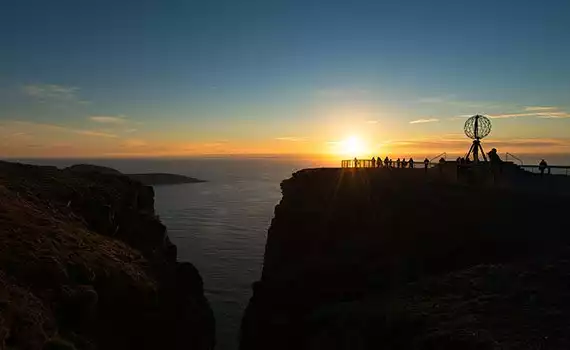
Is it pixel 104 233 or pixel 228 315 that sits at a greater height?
pixel 104 233

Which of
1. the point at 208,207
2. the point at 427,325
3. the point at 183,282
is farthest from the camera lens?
the point at 208,207

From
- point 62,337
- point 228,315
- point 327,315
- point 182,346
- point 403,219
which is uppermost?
point 403,219

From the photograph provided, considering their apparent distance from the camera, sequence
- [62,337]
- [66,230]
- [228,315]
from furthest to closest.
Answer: [228,315]
[66,230]
[62,337]

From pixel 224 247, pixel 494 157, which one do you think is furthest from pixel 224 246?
A: pixel 494 157

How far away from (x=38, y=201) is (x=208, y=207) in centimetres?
8966

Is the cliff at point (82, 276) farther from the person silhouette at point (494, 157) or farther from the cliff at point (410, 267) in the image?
the person silhouette at point (494, 157)

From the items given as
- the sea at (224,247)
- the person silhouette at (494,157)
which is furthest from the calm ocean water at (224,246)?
the person silhouette at (494,157)

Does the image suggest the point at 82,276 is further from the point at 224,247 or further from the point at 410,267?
the point at 224,247

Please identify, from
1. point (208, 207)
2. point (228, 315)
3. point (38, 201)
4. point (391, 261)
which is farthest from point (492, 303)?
point (208, 207)

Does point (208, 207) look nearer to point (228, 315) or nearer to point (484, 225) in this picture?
point (228, 315)

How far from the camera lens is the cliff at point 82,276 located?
11289 mm

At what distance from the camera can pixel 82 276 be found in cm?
1388

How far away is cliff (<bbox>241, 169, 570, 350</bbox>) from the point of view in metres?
12.9

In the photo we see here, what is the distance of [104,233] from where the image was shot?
21.3m
